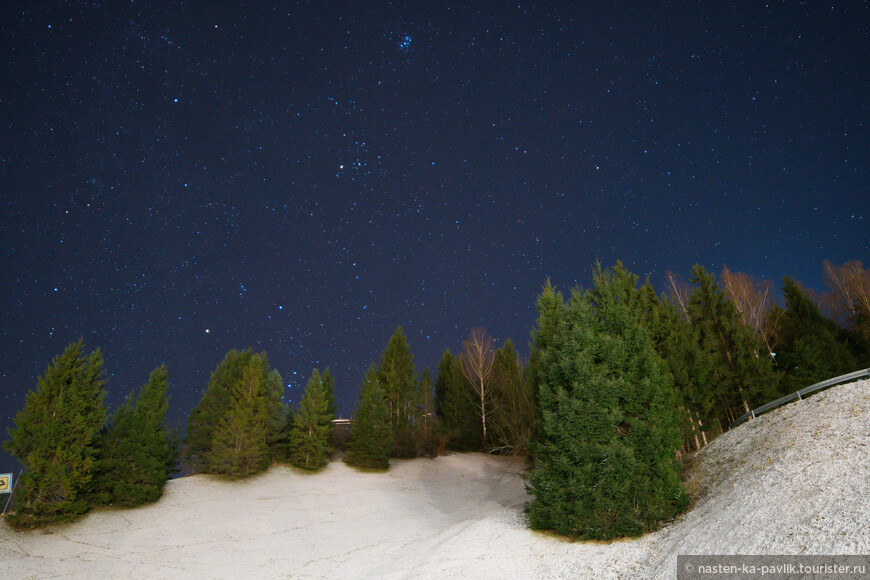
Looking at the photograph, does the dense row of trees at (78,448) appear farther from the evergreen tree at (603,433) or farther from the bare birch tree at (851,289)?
the bare birch tree at (851,289)

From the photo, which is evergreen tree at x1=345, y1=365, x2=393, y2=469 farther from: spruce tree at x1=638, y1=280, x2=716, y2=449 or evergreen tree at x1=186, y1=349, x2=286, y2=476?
spruce tree at x1=638, y1=280, x2=716, y2=449

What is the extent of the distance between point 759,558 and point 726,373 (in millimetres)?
16395

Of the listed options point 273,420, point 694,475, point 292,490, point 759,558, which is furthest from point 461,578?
point 273,420

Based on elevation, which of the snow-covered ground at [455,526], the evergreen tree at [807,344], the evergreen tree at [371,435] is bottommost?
the snow-covered ground at [455,526]

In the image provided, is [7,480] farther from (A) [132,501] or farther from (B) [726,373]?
(B) [726,373]

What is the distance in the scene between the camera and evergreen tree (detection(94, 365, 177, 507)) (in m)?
20.1

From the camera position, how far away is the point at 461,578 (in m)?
11.0

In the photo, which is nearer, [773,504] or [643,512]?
[773,504]

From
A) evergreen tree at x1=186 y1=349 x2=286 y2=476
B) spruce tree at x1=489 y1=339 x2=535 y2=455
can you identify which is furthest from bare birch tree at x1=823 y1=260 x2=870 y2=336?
evergreen tree at x1=186 y1=349 x2=286 y2=476

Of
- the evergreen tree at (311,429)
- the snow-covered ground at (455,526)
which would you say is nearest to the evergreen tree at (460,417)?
the snow-covered ground at (455,526)

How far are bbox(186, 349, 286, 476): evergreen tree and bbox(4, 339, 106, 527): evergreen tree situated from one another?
7145 mm

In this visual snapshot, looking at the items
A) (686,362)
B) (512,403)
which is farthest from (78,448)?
(686,362)

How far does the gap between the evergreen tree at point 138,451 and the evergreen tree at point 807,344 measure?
3475cm

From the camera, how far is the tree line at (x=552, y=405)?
12.2 metres
